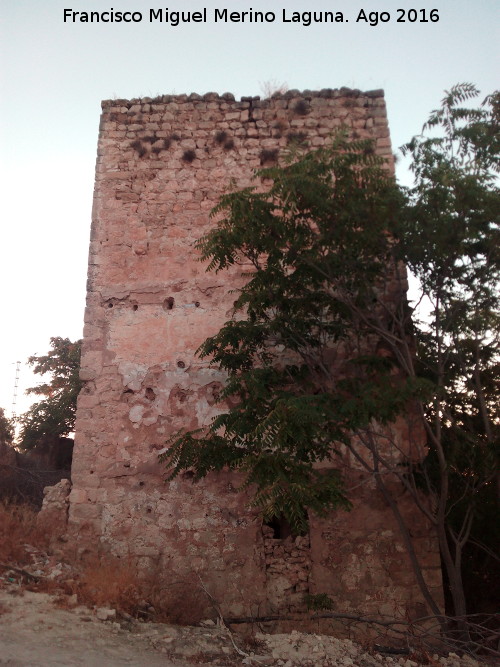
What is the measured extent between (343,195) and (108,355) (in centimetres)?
346

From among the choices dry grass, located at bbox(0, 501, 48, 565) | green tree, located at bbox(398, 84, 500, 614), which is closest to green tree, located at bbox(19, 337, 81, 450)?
dry grass, located at bbox(0, 501, 48, 565)

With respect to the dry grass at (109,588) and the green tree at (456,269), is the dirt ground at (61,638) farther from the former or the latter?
the green tree at (456,269)

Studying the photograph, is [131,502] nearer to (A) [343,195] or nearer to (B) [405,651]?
(B) [405,651]

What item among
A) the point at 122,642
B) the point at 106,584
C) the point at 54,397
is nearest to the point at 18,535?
the point at 106,584

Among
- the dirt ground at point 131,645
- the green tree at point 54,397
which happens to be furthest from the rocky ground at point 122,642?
the green tree at point 54,397

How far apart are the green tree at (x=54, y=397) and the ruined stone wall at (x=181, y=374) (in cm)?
616

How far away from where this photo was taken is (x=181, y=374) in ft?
23.0

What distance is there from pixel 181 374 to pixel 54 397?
328 inches

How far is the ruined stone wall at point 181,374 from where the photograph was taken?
625 centimetres

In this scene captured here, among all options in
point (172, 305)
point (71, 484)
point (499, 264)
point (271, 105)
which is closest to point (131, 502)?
point (71, 484)

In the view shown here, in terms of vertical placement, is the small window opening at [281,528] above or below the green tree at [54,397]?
below

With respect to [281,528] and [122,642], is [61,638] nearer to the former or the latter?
[122,642]

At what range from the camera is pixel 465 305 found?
19.2 feet

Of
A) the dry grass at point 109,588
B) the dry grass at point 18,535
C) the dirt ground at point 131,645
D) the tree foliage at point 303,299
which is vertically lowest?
the dirt ground at point 131,645
